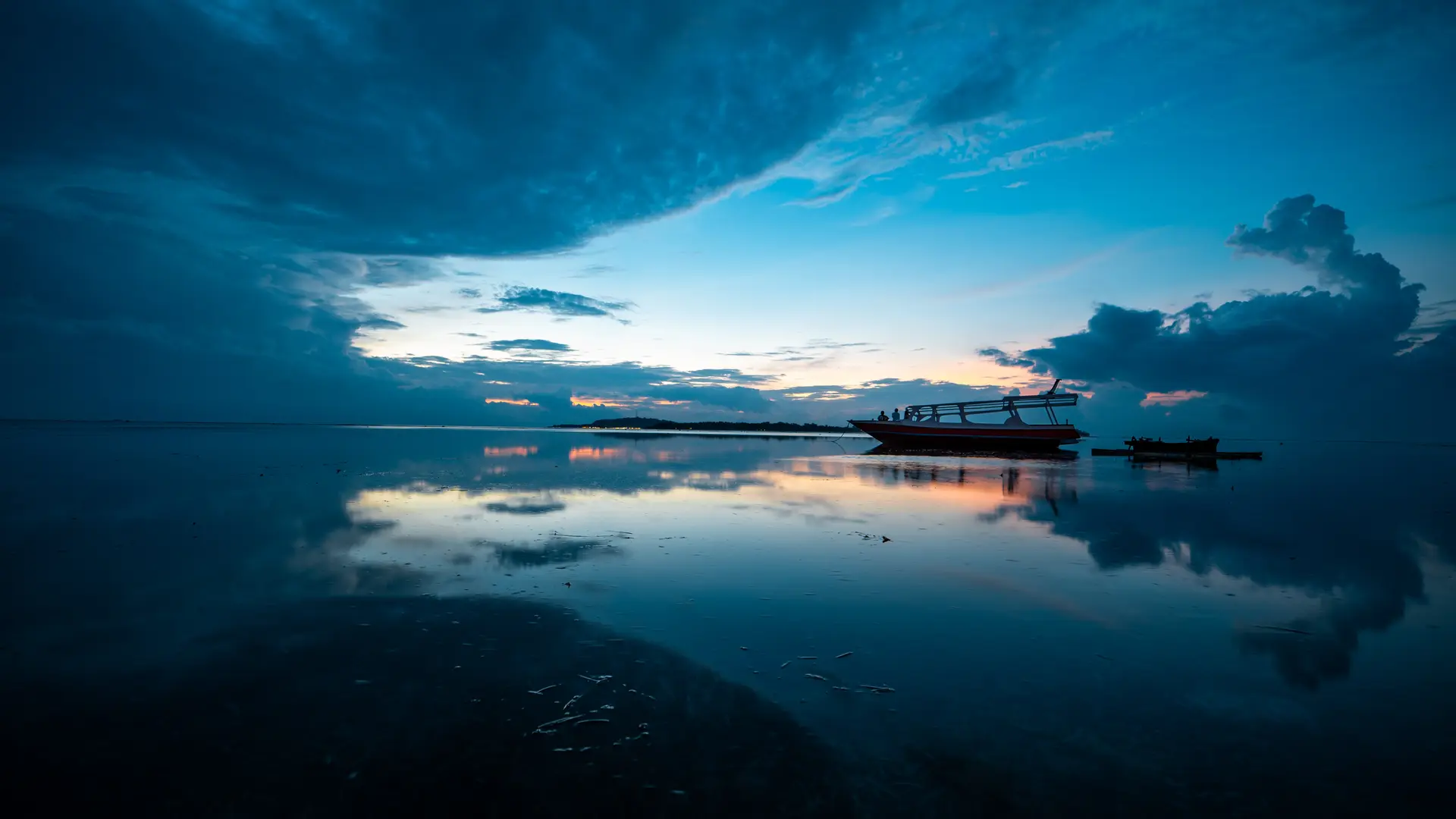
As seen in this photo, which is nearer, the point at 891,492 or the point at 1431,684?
the point at 1431,684

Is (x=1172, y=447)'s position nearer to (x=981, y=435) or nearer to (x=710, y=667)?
(x=981, y=435)

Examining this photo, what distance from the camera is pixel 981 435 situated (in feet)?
250

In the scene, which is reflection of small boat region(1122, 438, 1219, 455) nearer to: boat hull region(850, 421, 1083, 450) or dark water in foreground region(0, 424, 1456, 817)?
boat hull region(850, 421, 1083, 450)

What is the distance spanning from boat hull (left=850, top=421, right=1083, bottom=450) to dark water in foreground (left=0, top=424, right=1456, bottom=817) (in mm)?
58479

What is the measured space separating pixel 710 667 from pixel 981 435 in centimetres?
7614

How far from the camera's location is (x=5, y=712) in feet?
20.4

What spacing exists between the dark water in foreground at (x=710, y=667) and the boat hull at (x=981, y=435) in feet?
192

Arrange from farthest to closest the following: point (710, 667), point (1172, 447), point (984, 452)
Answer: point (984, 452)
point (1172, 447)
point (710, 667)

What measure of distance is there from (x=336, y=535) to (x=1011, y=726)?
628 inches

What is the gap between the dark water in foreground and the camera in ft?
17.0

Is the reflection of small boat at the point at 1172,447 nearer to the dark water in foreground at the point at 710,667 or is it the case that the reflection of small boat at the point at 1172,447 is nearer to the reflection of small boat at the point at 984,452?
the reflection of small boat at the point at 984,452

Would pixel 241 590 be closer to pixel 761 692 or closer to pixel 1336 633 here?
pixel 761 692

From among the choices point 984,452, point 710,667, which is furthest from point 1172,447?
point 710,667

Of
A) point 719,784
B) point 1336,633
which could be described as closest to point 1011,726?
point 719,784
